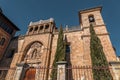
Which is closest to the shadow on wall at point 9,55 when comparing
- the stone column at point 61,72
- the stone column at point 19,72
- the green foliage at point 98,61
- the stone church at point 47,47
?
the stone church at point 47,47

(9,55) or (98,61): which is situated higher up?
(9,55)

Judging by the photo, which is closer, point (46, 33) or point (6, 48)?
point (46, 33)

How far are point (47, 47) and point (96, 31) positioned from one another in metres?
7.31

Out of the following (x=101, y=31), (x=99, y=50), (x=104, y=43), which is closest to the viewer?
(x=99, y=50)

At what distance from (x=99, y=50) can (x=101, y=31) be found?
3.90 meters

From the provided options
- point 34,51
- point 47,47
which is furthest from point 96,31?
point 34,51

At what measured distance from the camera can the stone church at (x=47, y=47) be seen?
12039 mm

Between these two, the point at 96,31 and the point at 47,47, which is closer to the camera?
the point at 96,31

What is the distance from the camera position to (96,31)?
45.2ft

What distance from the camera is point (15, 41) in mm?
18062

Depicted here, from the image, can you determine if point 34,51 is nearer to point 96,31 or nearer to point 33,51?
point 33,51

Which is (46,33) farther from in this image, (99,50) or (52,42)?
(99,50)

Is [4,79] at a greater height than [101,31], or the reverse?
[101,31]

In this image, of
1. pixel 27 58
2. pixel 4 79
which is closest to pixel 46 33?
pixel 27 58
